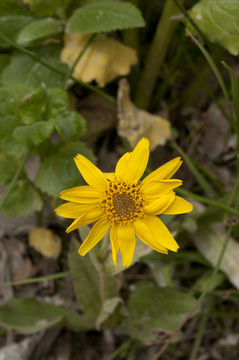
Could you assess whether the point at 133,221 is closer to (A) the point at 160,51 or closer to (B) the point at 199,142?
(A) the point at 160,51

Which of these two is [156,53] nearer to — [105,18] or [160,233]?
[105,18]

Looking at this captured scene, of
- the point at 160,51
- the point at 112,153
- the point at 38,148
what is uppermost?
the point at 160,51

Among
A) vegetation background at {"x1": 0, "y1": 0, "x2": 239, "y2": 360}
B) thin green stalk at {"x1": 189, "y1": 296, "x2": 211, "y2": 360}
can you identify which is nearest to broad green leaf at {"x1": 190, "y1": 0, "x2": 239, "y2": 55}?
vegetation background at {"x1": 0, "y1": 0, "x2": 239, "y2": 360}

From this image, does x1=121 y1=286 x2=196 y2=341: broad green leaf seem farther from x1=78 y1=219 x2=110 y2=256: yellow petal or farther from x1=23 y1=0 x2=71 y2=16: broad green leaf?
x1=23 y1=0 x2=71 y2=16: broad green leaf

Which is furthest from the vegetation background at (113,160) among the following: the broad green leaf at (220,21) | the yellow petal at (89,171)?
the yellow petal at (89,171)

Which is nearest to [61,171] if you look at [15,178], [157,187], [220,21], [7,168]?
[15,178]

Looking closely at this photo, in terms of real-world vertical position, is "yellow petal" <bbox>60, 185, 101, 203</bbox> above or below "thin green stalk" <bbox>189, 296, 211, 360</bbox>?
above

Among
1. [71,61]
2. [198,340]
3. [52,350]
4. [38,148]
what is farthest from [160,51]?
[52,350]
